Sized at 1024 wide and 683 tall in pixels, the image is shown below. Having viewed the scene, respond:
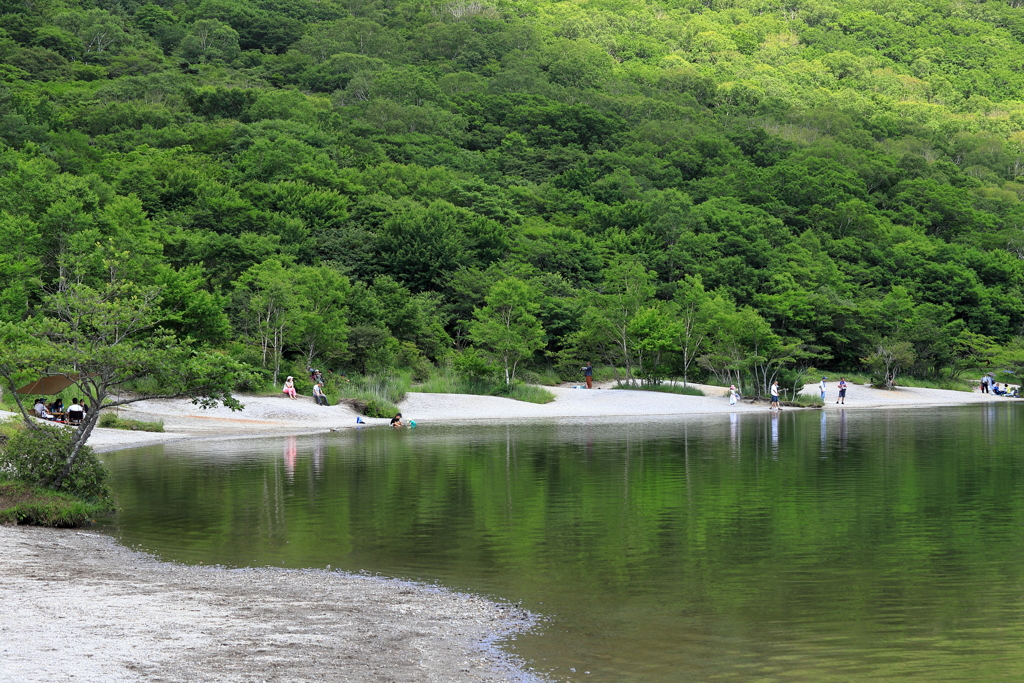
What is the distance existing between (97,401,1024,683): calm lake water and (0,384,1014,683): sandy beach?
27.6 inches

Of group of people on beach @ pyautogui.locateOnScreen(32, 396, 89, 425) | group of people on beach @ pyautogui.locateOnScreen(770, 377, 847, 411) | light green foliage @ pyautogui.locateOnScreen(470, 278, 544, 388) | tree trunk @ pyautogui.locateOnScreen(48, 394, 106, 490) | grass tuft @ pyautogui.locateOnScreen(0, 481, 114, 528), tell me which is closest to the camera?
grass tuft @ pyautogui.locateOnScreen(0, 481, 114, 528)

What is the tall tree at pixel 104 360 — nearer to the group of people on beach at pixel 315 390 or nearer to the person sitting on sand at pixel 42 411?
the person sitting on sand at pixel 42 411

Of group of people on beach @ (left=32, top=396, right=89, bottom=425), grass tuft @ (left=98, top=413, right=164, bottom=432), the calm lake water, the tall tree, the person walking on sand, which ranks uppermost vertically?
the tall tree

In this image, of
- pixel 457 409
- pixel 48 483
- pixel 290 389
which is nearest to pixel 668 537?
pixel 48 483

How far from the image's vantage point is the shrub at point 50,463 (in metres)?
16.5

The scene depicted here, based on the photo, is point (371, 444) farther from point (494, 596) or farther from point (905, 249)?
point (905, 249)

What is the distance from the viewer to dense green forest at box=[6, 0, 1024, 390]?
5428cm

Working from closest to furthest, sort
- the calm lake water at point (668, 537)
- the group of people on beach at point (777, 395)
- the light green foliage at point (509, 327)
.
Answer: the calm lake water at point (668, 537) → the group of people on beach at point (777, 395) → the light green foliage at point (509, 327)

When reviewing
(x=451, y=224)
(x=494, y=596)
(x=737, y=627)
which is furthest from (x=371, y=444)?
(x=451, y=224)

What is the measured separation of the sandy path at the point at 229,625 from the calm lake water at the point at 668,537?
2.54 feet

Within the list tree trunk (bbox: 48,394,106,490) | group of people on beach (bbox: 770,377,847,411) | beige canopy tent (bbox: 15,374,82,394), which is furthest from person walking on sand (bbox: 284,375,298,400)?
tree trunk (bbox: 48,394,106,490)

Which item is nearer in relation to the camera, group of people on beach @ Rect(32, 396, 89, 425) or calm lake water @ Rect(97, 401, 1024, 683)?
calm lake water @ Rect(97, 401, 1024, 683)

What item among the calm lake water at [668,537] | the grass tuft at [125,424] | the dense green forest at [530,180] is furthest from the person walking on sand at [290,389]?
the calm lake water at [668,537]

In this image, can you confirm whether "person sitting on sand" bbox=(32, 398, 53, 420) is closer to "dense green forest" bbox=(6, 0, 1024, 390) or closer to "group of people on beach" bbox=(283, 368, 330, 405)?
"dense green forest" bbox=(6, 0, 1024, 390)
